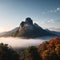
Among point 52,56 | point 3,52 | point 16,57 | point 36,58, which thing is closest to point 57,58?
point 52,56

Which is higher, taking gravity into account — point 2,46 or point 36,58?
point 2,46

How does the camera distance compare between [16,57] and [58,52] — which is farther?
[58,52]

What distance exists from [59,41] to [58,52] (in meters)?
32.8

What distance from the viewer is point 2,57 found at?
7725 centimetres

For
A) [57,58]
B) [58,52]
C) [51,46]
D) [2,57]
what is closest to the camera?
[2,57]

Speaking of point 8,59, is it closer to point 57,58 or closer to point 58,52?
point 57,58

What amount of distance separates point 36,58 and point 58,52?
84.5ft

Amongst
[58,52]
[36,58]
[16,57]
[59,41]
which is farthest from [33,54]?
[59,41]

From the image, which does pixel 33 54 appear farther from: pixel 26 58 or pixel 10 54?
pixel 10 54

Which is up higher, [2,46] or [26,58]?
[2,46]

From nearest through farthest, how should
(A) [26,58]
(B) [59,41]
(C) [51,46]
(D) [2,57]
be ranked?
(D) [2,57], (A) [26,58], (C) [51,46], (B) [59,41]

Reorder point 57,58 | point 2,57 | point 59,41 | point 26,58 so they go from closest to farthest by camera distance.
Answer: point 2,57 < point 26,58 < point 57,58 < point 59,41

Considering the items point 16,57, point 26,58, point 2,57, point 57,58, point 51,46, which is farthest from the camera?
point 51,46

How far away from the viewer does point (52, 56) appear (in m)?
102
